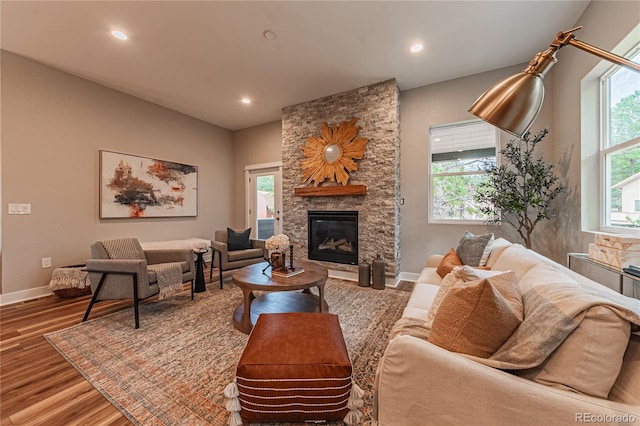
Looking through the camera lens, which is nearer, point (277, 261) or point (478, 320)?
point (478, 320)

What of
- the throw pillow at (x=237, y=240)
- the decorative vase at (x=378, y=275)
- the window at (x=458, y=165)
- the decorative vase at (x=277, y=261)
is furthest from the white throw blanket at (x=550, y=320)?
the throw pillow at (x=237, y=240)

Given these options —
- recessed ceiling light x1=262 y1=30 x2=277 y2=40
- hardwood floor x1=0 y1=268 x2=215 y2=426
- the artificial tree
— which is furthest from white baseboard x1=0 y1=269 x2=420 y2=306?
recessed ceiling light x1=262 y1=30 x2=277 y2=40

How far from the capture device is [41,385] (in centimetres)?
157

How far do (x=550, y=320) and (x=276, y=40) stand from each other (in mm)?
3296

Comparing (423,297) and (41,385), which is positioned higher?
(423,297)

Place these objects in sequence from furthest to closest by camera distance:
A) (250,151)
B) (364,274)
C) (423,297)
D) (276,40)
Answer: (250,151) < (364,274) < (276,40) < (423,297)

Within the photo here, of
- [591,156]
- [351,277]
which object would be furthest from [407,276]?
[591,156]

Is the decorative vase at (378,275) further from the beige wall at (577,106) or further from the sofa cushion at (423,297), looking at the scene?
the beige wall at (577,106)

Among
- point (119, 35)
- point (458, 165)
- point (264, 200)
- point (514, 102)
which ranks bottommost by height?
point (264, 200)

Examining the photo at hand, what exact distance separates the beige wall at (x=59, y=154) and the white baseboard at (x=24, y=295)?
50 mm

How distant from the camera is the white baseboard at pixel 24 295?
288cm

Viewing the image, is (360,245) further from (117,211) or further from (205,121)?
(205,121)

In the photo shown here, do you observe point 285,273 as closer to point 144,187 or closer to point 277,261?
point 277,261

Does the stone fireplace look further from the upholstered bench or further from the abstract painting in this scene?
the upholstered bench
